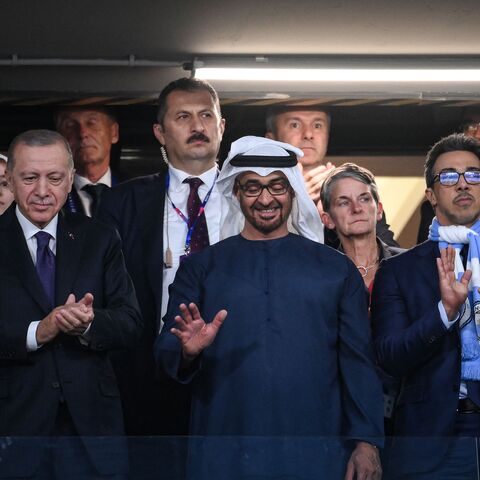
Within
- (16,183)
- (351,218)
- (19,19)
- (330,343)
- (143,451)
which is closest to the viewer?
(143,451)

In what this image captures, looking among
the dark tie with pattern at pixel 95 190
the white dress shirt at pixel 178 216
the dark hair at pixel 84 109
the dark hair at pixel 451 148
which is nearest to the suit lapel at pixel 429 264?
the dark hair at pixel 451 148

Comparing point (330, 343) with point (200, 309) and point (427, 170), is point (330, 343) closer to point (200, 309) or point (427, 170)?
point (200, 309)

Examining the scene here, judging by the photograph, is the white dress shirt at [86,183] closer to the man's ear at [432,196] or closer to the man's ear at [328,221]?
the man's ear at [328,221]

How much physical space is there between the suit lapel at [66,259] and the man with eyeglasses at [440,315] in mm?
1117

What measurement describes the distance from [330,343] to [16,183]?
129cm

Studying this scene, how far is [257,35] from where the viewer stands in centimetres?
682

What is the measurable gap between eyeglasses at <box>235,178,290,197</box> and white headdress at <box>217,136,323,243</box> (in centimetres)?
4

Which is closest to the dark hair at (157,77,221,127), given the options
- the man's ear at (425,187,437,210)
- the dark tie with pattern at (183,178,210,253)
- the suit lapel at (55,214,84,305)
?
the dark tie with pattern at (183,178,210,253)

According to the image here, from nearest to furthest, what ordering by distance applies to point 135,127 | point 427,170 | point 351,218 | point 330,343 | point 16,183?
point 330,343 < point 16,183 < point 427,170 < point 351,218 < point 135,127

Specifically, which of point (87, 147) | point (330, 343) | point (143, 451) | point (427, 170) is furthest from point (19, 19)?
point (143, 451)

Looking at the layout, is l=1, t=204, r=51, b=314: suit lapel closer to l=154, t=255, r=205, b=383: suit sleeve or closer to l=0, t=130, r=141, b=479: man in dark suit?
l=0, t=130, r=141, b=479: man in dark suit

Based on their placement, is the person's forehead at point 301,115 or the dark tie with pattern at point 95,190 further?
the person's forehead at point 301,115

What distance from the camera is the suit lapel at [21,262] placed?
475 centimetres

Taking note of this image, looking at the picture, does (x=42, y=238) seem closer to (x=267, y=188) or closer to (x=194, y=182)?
(x=267, y=188)
